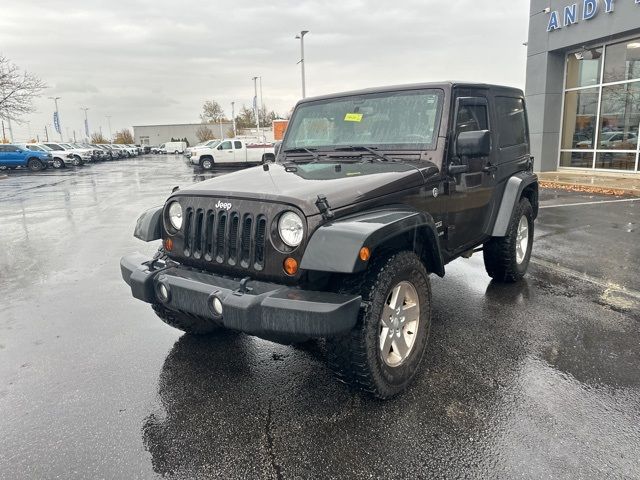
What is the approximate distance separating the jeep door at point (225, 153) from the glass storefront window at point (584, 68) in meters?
17.8

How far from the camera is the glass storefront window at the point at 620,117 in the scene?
15273 millimetres

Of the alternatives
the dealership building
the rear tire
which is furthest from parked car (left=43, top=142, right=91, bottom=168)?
the dealership building

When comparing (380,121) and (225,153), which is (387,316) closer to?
(380,121)

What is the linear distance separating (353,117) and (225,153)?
25026 millimetres

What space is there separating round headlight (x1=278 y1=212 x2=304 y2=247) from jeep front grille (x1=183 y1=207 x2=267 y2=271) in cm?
11

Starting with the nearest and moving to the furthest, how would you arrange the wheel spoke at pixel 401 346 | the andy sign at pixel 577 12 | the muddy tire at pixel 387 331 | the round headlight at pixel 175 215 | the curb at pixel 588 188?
1. the muddy tire at pixel 387 331
2. the wheel spoke at pixel 401 346
3. the round headlight at pixel 175 215
4. the curb at pixel 588 188
5. the andy sign at pixel 577 12

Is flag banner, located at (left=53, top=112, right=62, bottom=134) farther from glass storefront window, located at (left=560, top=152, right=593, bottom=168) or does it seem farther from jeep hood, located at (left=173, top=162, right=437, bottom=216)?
jeep hood, located at (left=173, top=162, right=437, bottom=216)

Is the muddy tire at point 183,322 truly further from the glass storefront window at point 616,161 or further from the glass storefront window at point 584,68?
the glass storefront window at point 584,68

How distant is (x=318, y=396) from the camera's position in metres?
3.12

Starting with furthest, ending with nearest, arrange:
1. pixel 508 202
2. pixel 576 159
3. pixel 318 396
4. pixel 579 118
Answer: pixel 576 159, pixel 579 118, pixel 508 202, pixel 318 396

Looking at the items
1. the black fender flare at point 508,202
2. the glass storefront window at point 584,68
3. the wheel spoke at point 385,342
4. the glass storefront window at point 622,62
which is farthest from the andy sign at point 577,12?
the wheel spoke at point 385,342

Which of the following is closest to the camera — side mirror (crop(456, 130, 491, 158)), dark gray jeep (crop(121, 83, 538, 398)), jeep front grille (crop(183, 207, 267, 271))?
dark gray jeep (crop(121, 83, 538, 398))

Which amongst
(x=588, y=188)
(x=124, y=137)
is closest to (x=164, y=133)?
(x=124, y=137)

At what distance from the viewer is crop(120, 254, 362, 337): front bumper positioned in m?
2.49
